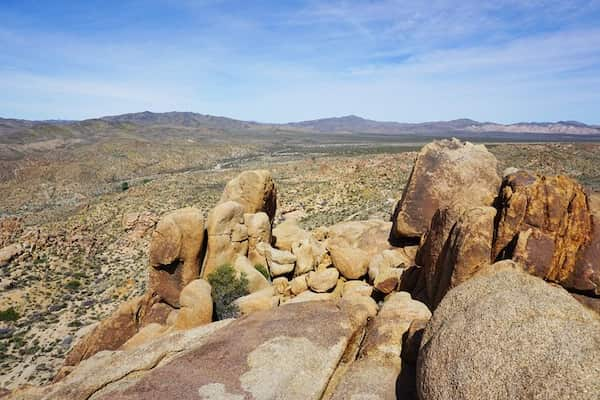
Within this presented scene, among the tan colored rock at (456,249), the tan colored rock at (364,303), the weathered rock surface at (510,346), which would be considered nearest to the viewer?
the weathered rock surface at (510,346)

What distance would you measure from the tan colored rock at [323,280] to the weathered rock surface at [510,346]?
9.96 m

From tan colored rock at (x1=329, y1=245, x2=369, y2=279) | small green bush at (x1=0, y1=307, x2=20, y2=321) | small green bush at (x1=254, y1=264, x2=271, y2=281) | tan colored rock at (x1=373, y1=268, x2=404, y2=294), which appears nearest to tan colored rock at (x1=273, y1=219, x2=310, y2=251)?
small green bush at (x1=254, y1=264, x2=271, y2=281)

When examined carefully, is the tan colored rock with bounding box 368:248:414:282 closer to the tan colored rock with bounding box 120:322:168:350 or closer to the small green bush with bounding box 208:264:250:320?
the small green bush with bounding box 208:264:250:320

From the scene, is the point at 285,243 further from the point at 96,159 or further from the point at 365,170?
the point at 96,159

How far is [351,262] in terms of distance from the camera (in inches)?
771

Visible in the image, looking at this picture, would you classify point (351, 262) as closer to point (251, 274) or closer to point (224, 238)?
point (251, 274)

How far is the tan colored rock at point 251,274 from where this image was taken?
21734 mm

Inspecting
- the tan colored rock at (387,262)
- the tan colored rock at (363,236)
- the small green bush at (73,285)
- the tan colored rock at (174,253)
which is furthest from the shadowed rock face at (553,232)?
the small green bush at (73,285)

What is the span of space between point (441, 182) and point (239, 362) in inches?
519

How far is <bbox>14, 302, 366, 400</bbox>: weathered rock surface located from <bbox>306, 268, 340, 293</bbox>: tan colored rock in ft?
19.6

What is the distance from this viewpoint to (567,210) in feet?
37.5

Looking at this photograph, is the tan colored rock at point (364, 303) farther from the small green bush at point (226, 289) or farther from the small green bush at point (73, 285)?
the small green bush at point (73, 285)

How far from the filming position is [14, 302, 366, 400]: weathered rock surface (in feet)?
31.4

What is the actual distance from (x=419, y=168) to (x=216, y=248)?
1202 centimetres
